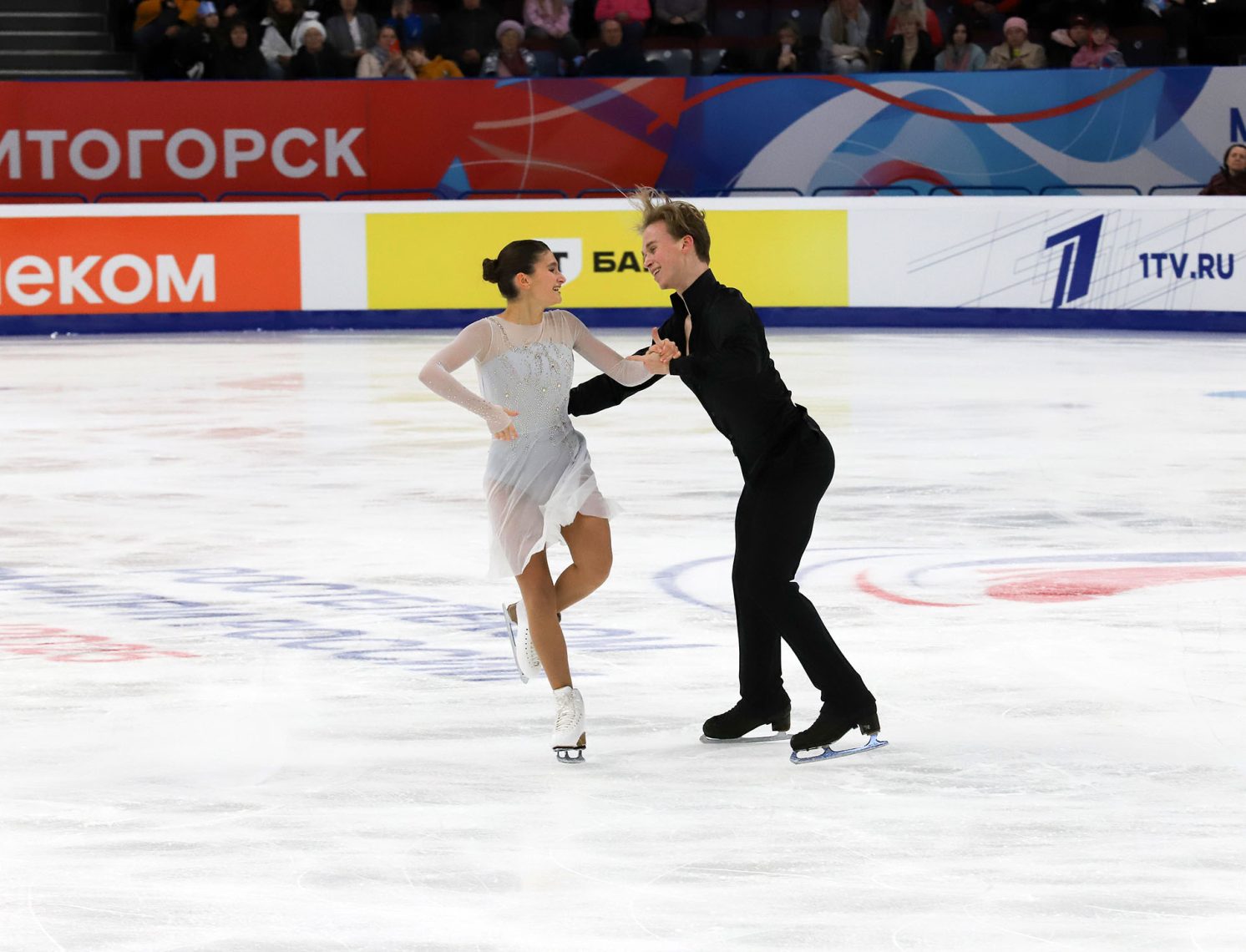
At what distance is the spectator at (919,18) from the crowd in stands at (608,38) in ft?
0.06

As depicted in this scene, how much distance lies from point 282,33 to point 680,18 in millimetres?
3873

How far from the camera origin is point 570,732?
493cm

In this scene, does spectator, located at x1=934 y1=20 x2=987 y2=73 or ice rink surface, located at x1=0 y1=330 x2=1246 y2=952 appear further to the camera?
spectator, located at x1=934 y1=20 x2=987 y2=73

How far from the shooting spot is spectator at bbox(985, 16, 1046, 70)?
64.1ft

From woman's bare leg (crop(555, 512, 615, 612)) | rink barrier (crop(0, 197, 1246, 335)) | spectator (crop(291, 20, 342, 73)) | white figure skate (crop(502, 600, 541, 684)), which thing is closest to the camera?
woman's bare leg (crop(555, 512, 615, 612))

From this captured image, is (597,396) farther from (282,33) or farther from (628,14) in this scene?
(282,33)

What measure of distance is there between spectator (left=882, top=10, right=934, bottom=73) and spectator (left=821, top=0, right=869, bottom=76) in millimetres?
296

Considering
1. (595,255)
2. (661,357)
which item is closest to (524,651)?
(661,357)

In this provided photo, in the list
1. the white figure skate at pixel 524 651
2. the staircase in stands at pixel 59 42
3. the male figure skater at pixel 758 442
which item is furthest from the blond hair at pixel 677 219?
the staircase in stands at pixel 59 42

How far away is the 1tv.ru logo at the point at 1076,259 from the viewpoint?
18281mm

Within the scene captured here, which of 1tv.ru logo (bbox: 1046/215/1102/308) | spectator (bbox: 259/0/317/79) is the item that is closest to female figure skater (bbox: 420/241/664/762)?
1tv.ru logo (bbox: 1046/215/1102/308)

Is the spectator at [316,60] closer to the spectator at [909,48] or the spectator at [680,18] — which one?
the spectator at [680,18]

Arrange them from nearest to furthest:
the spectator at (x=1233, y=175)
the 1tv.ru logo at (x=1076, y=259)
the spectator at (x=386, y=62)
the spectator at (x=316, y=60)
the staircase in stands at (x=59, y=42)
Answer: the spectator at (x=1233, y=175) → the 1tv.ru logo at (x=1076, y=259) → the spectator at (x=316, y=60) → the spectator at (x=386, y=62) → the staircase in stands at (x=59, y=42)

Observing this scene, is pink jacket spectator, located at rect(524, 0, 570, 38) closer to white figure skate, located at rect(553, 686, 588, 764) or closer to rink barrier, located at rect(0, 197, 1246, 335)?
rink barrier, located at rect(0, 197, 1246, 335)
